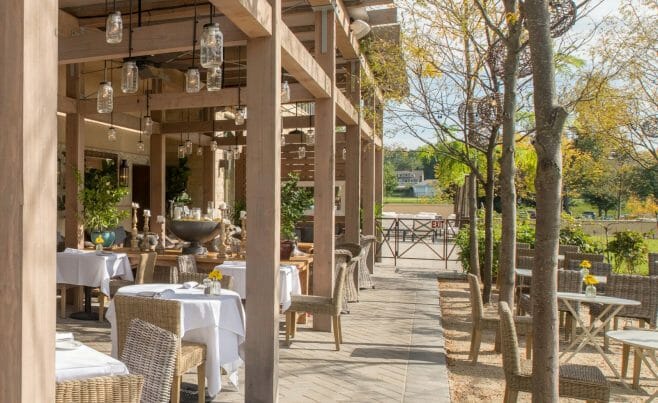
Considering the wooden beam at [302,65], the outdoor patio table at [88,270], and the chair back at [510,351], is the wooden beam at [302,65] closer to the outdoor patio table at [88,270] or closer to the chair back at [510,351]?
the chair back at [510,351]

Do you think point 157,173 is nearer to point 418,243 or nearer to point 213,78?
point 213,78

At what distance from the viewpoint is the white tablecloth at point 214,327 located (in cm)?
352

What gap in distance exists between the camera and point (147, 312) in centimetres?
322

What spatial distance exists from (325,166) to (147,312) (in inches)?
111

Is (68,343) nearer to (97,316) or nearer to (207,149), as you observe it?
(97,316)

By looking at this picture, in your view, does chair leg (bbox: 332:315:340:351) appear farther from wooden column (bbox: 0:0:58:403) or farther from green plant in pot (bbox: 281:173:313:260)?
wooden column (bbox: 0:0:58:403)

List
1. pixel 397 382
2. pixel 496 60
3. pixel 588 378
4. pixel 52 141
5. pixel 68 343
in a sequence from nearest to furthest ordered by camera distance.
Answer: pixel 52 141
pixel 68 343
pixel 588 378
pixel 397 382
pixel 496 60

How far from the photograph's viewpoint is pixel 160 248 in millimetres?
7020

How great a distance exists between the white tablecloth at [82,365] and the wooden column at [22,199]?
2.45 feet

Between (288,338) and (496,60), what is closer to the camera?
(288,338)

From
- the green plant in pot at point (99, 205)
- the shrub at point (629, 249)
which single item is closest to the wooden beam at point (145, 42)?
the green plant in pot at point (99, 205)

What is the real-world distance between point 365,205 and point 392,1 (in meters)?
4.61

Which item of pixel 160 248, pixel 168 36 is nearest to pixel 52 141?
pixel 168 36

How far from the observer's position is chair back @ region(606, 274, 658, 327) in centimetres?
521
